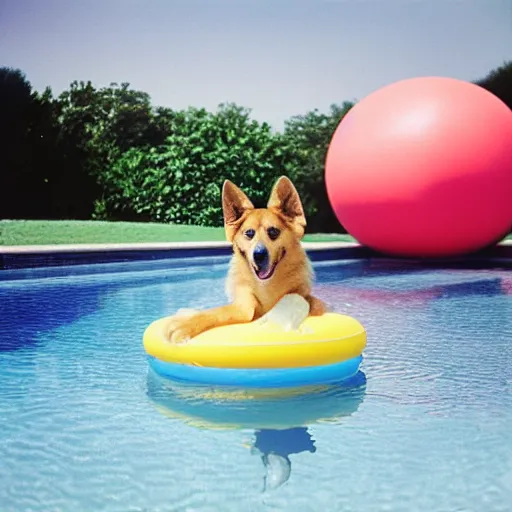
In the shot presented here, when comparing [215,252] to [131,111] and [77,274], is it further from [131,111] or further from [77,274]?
[131,111]

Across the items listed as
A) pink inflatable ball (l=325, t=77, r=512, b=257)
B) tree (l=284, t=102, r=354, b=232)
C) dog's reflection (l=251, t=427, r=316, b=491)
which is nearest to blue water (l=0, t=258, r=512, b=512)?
dog's reflection (l=251, t=427, r=316, b=491)

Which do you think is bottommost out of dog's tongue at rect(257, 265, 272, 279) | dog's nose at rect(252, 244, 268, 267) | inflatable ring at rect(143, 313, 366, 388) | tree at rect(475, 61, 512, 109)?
inflatable ring at rect(143, 313, 366, 388)

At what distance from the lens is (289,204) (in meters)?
3.31

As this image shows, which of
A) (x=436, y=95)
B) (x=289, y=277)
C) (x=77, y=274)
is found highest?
(x=436, y=95)

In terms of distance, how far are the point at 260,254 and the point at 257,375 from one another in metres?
0.56

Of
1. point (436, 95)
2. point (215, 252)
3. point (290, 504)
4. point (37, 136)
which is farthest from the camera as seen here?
point (37, 136)

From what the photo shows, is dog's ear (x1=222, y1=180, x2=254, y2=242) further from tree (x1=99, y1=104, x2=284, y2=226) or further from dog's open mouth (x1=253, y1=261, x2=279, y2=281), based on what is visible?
tree (x1=99, y1=104, x2=284, y2=226)

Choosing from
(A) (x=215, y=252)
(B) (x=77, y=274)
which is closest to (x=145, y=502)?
(B) (x=77, y=274)

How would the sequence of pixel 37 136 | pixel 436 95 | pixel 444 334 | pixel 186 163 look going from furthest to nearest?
pixel 37 136
pixel 186 163
pixel 436 95
pixel 444 334

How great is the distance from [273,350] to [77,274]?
5003mm

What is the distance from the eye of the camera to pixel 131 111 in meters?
16.2

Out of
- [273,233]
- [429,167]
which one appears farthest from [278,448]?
[429,167]

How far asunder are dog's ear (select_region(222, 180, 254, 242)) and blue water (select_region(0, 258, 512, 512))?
79 cm

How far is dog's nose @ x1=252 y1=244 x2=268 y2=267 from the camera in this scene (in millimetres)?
3158
